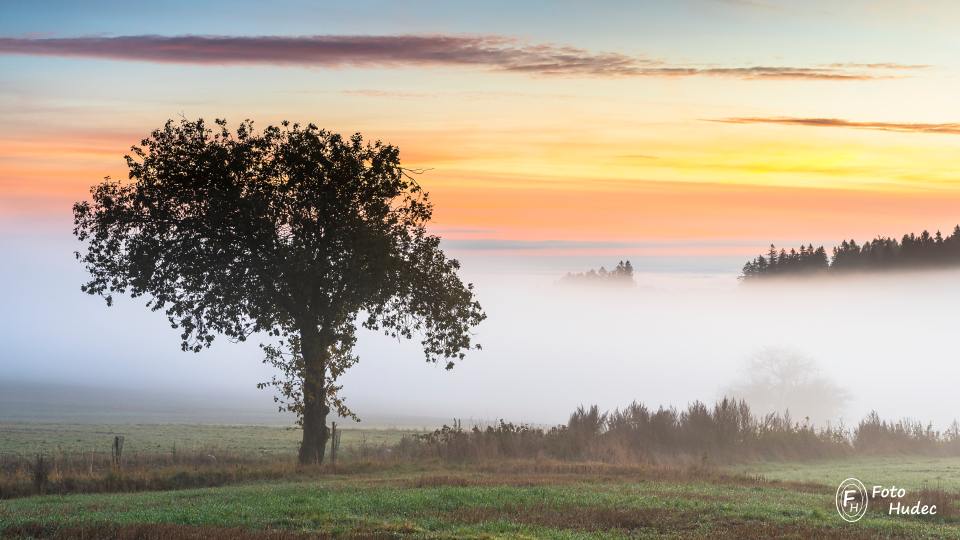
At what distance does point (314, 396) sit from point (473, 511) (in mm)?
21108

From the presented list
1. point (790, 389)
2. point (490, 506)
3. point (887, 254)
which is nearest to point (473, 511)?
point (490, 506)

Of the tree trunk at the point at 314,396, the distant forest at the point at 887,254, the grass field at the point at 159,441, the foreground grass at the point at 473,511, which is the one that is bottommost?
the foreground grass at the point at 473,511

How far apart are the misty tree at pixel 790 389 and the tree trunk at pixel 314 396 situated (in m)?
95.0

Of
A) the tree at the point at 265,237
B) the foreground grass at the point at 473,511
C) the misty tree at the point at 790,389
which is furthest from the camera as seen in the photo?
the misty tree at the point at 790,389

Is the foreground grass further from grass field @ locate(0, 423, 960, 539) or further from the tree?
the tree

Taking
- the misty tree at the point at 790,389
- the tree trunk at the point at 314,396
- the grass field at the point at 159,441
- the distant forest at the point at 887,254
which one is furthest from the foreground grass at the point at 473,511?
the distant forest at the point at 887,254

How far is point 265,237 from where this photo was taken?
43906 mm

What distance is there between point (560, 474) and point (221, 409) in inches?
5875

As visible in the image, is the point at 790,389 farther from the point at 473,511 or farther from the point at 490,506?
the point at 473,511

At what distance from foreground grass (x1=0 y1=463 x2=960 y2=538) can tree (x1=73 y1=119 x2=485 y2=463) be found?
36.8 feet

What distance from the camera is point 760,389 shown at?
136 meters

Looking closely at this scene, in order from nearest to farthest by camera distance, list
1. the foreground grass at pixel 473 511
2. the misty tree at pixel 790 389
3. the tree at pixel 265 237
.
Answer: the foreground grass at pixel 473 511, the tree at pixel 265 237, the misty tree at pixel 790 389

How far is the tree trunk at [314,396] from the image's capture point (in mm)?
44344

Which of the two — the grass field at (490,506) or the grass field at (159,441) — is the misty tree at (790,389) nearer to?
the grass field at (159,441)
